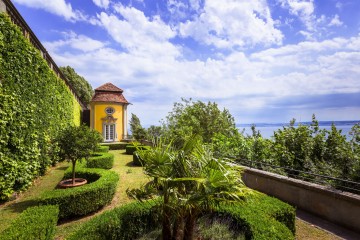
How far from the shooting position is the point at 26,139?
8.70 meters

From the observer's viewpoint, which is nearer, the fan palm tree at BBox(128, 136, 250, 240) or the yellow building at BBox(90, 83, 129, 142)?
the fan palm tree at BBox(128, 136, 250, 240)

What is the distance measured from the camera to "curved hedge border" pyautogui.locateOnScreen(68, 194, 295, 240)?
3746mm

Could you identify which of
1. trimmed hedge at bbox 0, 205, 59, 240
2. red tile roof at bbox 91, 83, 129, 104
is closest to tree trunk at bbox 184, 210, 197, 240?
trimmed hedge at bbox 0, 205, 59, 240

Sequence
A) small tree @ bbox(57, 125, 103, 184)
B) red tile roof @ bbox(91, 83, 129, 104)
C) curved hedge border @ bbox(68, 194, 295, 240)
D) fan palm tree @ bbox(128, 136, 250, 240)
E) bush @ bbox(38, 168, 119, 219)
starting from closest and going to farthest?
fan palm tree @ bbox(128, 136, 250, 240) < curved hedge border @ bbox(68, 194, 295, 240) < bush @ bbox(38, 168, 119, 219) < small tree @ bbox(57, 125, 103, 184) < red tile roof @ bbox(91, 83, 129, 104)

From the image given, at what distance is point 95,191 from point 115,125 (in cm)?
2303

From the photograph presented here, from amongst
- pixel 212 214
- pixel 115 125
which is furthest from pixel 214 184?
pixel 115 125

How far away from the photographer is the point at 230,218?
4.59 meters

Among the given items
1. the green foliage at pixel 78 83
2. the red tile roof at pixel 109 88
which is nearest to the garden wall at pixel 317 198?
the red tile roof at pixel 109 88

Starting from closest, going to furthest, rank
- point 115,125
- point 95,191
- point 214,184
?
1. point 214,184
2. point 95,191
3. point 115,125

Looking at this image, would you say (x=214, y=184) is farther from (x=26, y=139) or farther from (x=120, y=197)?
(x=26, y=139)

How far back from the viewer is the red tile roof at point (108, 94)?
2809 cm

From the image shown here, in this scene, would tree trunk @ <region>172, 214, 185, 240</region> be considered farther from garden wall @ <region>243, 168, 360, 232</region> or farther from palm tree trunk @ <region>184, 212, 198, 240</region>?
garden wall @ <region>243, 168, 360, 232</region>

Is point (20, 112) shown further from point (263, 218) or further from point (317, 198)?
point (317, 198)

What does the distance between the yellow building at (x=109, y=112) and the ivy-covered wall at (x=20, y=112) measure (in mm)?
16292
